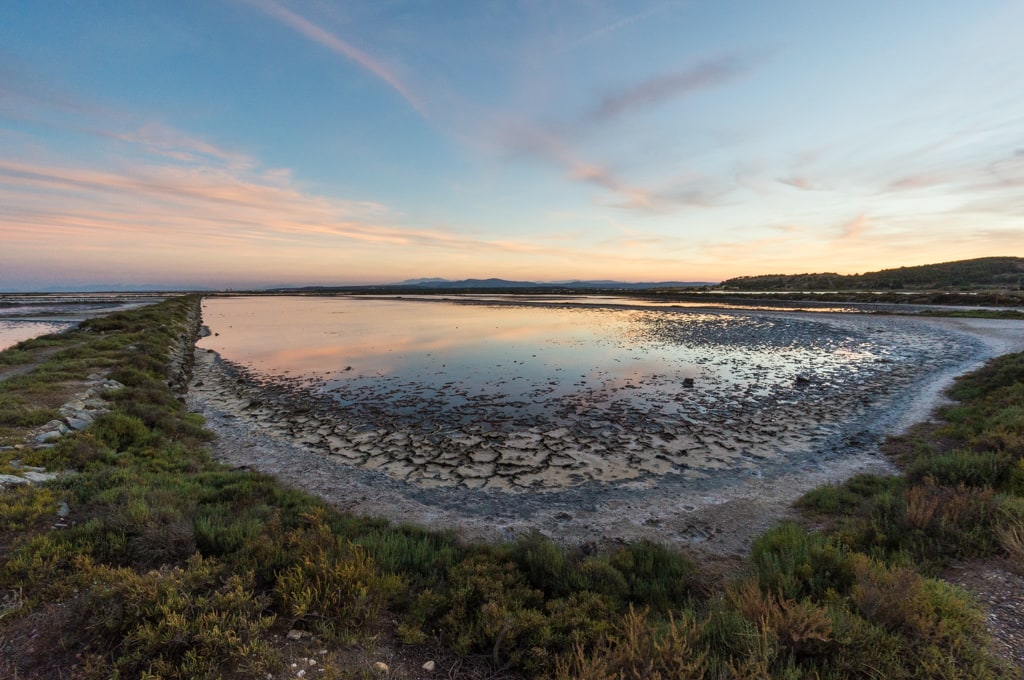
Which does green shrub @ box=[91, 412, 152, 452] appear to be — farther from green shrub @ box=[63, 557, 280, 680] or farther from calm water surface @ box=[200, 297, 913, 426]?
green shrub @ box=[63, 557, 280, 680]

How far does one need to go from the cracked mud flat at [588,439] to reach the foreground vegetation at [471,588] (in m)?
1.27

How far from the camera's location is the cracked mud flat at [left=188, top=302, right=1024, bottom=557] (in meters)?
9.05

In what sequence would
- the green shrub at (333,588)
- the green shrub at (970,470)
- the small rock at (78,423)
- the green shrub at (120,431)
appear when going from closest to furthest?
the green shrub at (333,588)
the green shrub at (970,470)
the green shrub at (120,431)
the small rock at (78,423)

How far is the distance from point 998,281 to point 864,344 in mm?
113301

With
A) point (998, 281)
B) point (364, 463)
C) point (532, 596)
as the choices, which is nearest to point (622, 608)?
point (532, 596)

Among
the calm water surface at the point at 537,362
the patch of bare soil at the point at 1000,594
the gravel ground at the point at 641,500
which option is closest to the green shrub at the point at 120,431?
the gravel ground at the point at 641,500

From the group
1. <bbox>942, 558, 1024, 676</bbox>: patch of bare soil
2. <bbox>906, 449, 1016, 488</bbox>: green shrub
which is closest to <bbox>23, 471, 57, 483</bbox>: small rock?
<bbox>942, 558, 1024, 676</bbox>: patch of bare soil

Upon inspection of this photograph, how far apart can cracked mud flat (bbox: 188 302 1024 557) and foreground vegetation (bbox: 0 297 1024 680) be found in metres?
1.27

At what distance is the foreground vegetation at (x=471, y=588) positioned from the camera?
13.3ft

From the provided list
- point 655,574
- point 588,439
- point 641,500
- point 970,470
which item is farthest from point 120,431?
point 970,470

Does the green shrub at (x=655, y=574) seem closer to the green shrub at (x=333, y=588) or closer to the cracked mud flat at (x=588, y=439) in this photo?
the cracked mud flat at (x=588, y=439)

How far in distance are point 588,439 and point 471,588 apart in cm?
802

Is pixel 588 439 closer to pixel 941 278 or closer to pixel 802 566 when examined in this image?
pixel 802 566

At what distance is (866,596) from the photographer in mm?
4516
